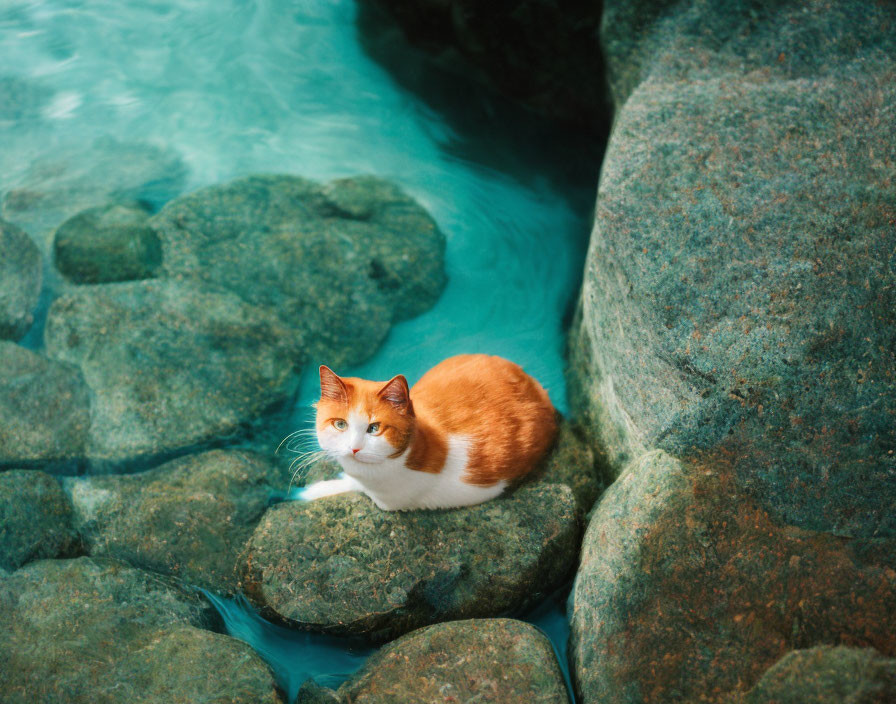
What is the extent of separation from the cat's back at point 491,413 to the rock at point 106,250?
5.59 ft

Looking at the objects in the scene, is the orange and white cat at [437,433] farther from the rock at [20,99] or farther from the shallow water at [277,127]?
the rock at [20,99]

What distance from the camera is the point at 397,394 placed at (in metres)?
2.24

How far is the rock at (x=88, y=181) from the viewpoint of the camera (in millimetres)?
3844

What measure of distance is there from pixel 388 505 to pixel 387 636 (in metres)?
0.43

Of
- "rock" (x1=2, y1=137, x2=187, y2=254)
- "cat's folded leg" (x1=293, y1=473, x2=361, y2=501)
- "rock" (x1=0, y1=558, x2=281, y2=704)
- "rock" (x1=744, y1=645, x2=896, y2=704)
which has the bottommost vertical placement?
"rock" (x1=0, y1=558, x2=281, y2=704)

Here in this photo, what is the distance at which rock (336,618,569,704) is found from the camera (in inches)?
82.6

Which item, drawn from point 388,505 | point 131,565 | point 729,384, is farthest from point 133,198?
point 729,384

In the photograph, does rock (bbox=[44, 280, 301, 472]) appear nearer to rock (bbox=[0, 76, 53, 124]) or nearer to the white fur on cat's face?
the white fur on cat's face

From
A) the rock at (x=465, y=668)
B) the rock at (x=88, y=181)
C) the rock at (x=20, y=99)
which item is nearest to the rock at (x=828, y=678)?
the rock at (x=465, y=668)

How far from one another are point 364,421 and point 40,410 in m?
1.68

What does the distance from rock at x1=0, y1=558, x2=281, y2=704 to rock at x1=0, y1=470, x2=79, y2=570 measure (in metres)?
0.10

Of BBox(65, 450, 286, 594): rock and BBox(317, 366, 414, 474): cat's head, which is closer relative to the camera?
BBox(317, 366, 414, 474): cat's head

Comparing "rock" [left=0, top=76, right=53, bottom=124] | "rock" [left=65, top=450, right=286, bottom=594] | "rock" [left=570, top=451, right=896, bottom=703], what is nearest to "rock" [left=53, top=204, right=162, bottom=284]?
"rock" [left=0, top=76, right=53, bottom=124]

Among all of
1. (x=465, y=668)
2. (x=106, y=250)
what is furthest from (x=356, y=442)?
(x=106, y=250)
